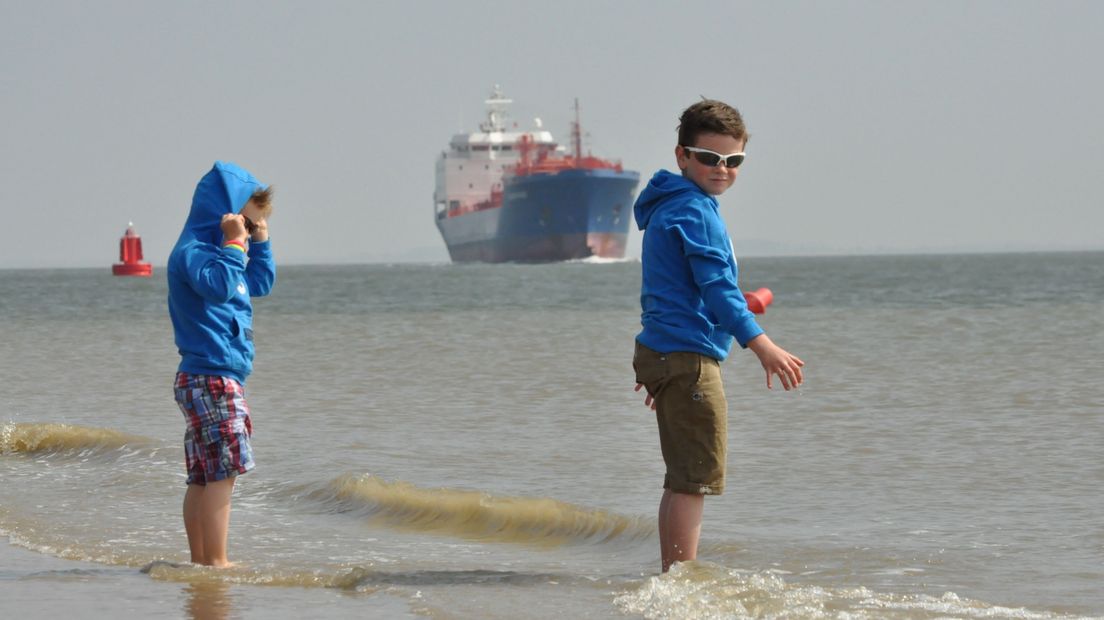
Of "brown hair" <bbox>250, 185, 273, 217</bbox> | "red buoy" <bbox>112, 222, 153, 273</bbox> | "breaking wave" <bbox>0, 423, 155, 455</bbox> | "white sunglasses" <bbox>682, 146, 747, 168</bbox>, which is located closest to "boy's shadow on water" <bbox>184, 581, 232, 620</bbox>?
"brown hair" <bbox>250, 185, 273, 217</bbox>

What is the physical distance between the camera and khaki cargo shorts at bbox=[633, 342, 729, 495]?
387 centimetres

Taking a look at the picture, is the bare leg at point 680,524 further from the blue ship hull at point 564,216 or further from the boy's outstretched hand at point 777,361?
the blue ship hull at point 564,216

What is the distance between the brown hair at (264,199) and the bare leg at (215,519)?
790 millimetres

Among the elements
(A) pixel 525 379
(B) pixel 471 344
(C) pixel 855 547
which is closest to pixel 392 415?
(A) pixel 525 379

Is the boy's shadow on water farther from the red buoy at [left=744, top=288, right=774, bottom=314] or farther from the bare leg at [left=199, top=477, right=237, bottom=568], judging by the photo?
the red buoy at [left=744, top=288, right=774, bottom=314]

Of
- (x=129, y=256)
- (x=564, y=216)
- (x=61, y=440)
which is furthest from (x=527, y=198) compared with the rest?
(x=61, y=440)

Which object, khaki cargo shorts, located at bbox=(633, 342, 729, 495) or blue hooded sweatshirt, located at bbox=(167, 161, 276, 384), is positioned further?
blue hooded sweatshirt, located at bbox=(167, 161, 276, 384)

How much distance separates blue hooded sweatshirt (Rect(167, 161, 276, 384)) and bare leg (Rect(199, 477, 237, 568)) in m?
0.33

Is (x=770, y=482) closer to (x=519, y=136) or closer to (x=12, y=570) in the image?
(x=12, y=570)

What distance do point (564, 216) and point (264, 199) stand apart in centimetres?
7327

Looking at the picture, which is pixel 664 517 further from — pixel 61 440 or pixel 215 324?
pixel 61 440

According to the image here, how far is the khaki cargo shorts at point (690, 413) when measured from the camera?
3.87m

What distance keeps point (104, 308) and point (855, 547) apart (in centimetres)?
2846

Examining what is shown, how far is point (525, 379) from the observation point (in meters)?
11.9
